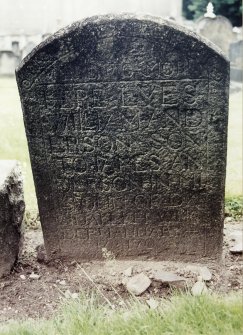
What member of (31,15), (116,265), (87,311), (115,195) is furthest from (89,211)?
(31,15)

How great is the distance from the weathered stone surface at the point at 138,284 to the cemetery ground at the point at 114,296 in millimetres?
38

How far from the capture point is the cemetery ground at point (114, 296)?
2389 mm

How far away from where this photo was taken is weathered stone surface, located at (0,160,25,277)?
10.0ft

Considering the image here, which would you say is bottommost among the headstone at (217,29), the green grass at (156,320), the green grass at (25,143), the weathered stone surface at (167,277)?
the green grass at (156,320)

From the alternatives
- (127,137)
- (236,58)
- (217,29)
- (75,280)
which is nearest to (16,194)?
(75,280)

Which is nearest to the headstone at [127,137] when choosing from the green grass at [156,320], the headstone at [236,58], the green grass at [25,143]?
the green grass at [156,320]

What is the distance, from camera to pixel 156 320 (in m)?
2.41

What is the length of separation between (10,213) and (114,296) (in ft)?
3.03

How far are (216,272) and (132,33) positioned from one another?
1779 mm

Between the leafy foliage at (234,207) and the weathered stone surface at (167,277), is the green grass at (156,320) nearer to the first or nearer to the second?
the weathered stone surface at (167,277)

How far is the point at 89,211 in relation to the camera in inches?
127

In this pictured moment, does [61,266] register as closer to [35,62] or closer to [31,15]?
[35,62]

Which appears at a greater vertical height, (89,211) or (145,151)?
(145,151)

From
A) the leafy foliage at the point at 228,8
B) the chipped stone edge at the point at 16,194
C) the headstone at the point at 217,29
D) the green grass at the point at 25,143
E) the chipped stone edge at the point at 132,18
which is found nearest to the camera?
the chipped stone edge at the point at 132,18
